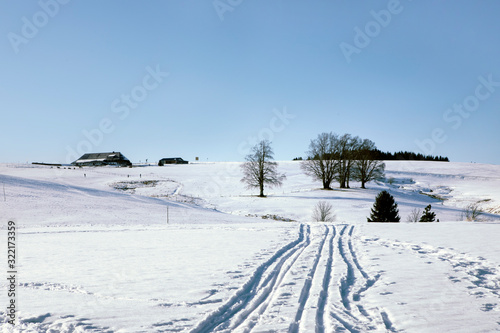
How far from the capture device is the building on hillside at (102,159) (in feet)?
323

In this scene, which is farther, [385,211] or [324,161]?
[324,161]

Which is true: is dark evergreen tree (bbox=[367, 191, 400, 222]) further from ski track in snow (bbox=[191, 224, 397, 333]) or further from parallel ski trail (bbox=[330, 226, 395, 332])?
parallel ski trail (bbox=[330, 226, 395, 332])

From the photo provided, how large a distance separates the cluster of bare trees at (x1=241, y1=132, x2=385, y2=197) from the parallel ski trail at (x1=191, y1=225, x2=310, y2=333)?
42.1m

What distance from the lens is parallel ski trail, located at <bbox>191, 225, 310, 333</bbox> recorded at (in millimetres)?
5074

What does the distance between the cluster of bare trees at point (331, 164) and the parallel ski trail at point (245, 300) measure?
42.1m

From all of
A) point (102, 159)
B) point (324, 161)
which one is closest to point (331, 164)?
point (324, 161)

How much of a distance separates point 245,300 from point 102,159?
109638 millimetres

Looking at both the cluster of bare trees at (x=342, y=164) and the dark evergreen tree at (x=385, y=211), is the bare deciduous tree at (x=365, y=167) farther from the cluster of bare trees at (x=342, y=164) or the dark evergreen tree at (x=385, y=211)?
the dark evergreen tree at (x=385, y=211)

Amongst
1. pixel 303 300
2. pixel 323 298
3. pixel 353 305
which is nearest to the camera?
pixel 353 305

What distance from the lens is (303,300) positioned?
6.05m

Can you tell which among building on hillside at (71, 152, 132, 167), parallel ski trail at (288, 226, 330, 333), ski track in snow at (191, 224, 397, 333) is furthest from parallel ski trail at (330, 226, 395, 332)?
building on hillside at (71, 152, 132, 167)

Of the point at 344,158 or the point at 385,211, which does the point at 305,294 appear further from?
the point at 344,158

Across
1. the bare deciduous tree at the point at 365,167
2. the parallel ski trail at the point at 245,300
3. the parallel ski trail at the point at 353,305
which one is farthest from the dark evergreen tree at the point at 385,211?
the bare deciduous tree at the point at 365,167

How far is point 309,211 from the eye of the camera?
34094mm
